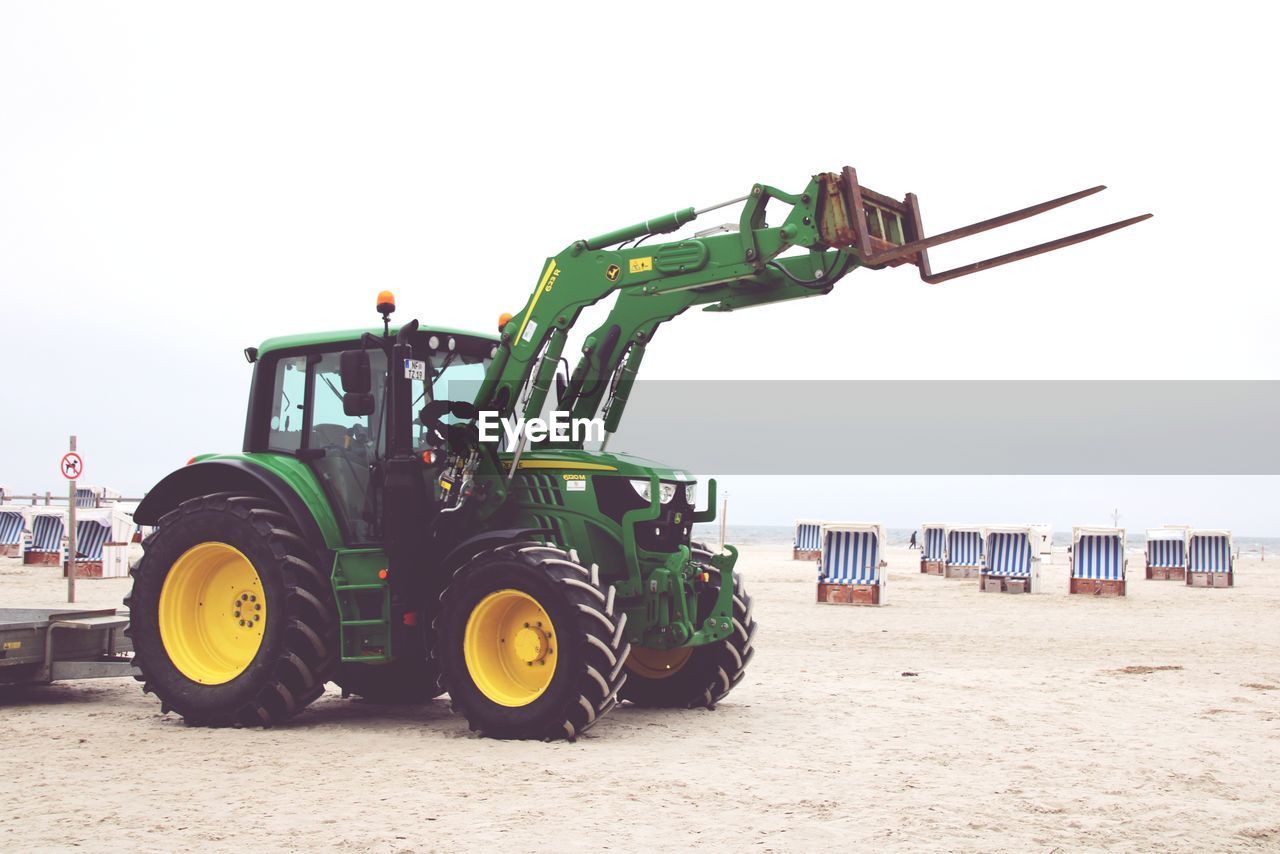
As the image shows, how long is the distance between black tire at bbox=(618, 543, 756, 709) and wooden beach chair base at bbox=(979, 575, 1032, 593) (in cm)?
1669

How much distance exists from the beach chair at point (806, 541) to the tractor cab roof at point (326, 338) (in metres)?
29.9

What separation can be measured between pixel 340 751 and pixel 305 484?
2197 millimetres

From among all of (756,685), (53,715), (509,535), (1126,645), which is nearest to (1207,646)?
(1126,645)

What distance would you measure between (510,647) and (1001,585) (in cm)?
1891

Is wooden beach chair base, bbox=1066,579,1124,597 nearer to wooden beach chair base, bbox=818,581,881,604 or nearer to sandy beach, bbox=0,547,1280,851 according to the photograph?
wooden beach chair base, bbox=818,581,881,604

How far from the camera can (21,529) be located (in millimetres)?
34906

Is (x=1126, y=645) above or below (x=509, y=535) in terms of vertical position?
below

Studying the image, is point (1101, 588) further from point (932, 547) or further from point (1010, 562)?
point (932, 547)

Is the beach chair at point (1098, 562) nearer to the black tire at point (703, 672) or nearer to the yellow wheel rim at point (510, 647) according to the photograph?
the black tire at point (703, 672)

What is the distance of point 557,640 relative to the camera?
835 cm

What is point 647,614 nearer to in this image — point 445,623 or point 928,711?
point 445,623

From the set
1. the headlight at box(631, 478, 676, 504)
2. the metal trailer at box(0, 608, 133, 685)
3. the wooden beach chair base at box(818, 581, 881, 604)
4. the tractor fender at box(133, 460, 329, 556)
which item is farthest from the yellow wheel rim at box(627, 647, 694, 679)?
the wooden beach chair base at box(818, 581, 881, 604)

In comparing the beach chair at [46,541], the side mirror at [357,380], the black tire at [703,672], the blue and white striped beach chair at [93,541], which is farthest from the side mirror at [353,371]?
the beach chair at [46,541]

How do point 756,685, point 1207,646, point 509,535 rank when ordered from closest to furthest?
point 509,535, point 756,685, point 1207,646
